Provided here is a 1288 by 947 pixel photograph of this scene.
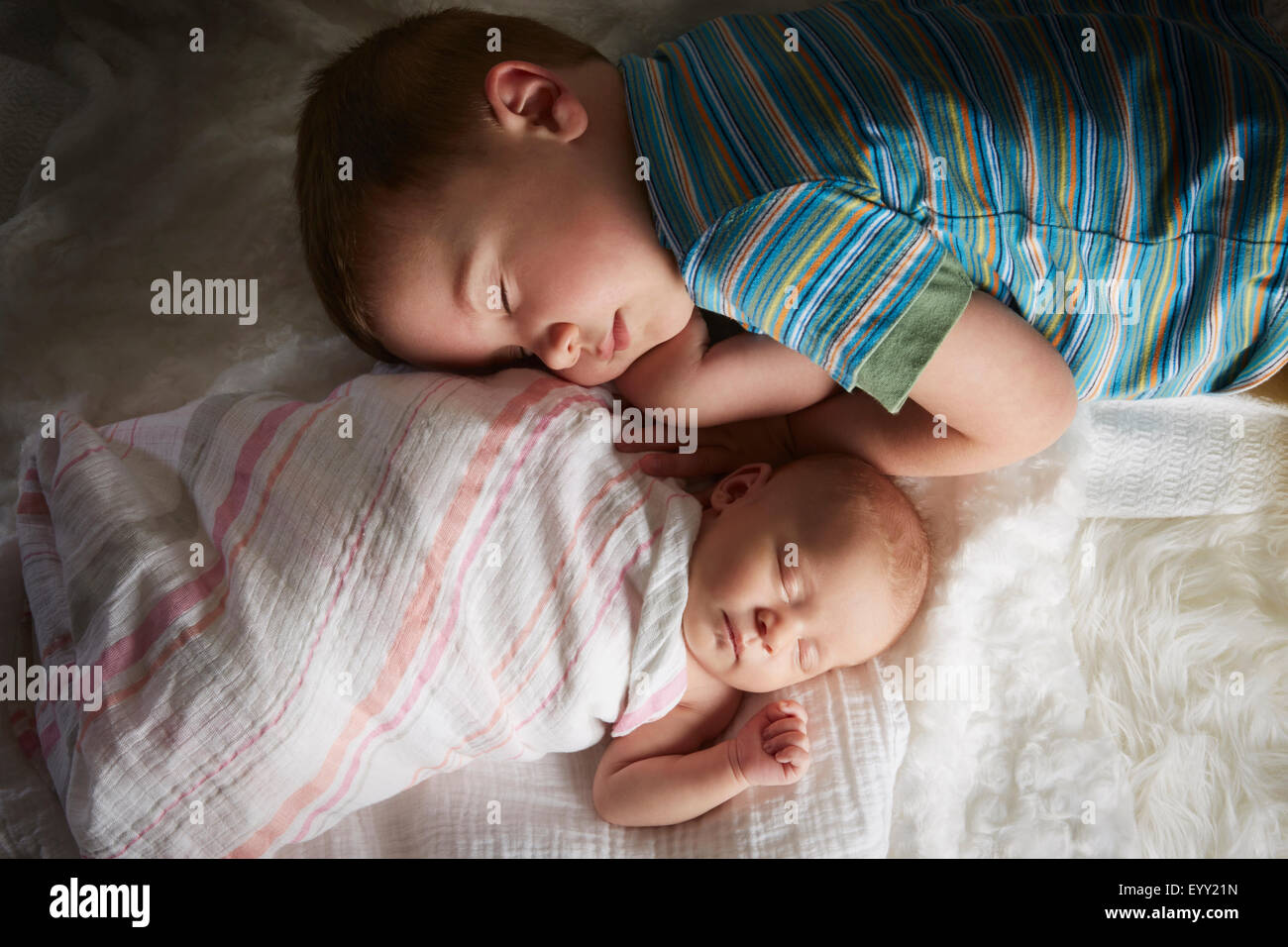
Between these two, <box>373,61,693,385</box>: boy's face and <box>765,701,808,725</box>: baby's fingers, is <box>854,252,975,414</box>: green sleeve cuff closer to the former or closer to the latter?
<box>373,61,693,385</box>: boy's face

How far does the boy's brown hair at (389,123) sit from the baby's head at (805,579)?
0.54 m

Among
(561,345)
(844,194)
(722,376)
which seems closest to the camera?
(844,194)

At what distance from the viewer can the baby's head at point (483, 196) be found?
A: 994 millimetres

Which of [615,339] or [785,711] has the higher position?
[615,339]

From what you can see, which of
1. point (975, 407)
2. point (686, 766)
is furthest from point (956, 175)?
point (686, 766)

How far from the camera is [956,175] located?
0.97 meters

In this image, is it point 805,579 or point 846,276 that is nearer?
point 846,276

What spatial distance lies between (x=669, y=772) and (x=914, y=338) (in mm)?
597

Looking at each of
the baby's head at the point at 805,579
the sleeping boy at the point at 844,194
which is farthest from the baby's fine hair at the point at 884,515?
the sleeping boy at the point at 844,194

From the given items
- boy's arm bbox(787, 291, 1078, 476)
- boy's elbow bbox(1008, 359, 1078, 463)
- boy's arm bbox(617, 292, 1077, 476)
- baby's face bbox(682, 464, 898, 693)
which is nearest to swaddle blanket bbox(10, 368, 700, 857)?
baby's face bbox(682, 464, 898, 693)

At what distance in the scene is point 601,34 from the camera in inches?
54.9

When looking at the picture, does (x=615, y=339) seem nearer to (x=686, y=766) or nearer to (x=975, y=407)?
(x=975, y=407)

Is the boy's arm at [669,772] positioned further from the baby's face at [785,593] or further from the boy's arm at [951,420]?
the boy's arm at [951,420]
